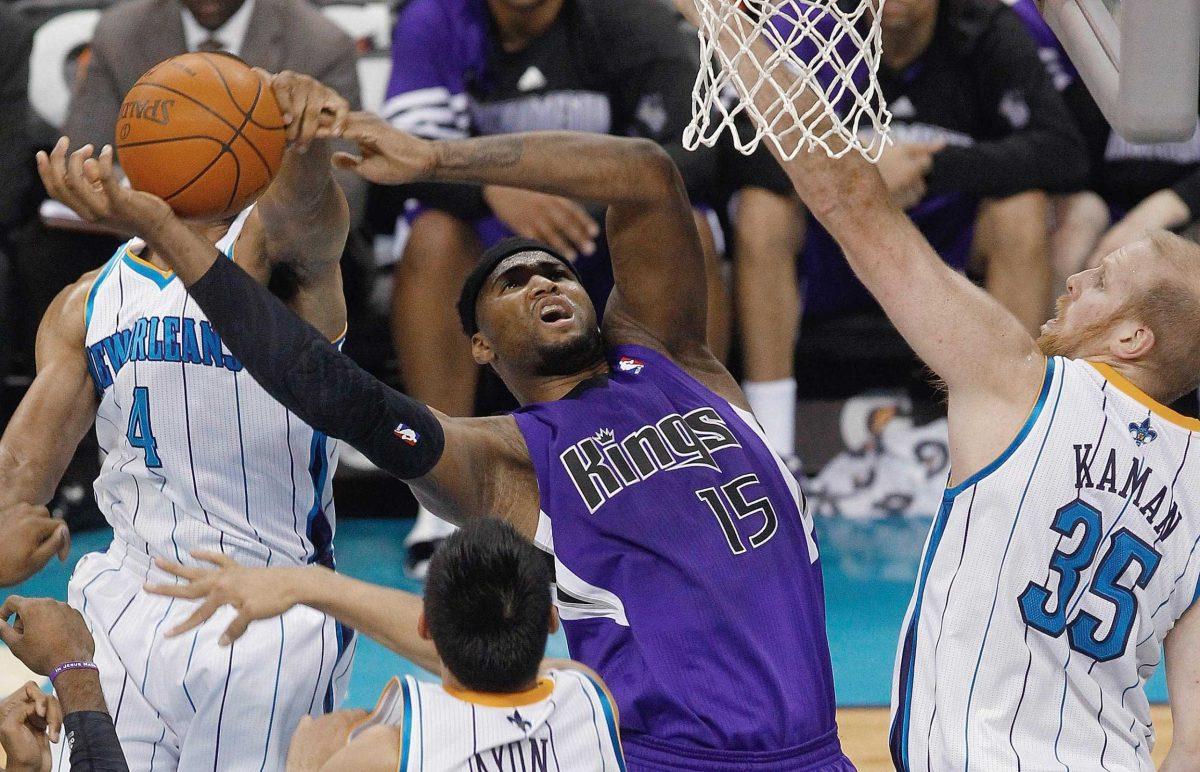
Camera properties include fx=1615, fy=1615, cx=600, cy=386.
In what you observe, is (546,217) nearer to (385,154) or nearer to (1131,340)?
(385,154)

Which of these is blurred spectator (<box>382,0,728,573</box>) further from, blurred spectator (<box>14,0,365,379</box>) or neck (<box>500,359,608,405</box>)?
neck (<box>500,359,608,405</box>)

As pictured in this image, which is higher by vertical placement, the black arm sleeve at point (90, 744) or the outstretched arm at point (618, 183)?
the outstretched arm at point (618, 183)

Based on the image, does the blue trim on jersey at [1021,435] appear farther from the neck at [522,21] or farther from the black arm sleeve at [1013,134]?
the neck at [522,21]

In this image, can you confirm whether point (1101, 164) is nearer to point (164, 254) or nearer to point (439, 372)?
point (439, 372)

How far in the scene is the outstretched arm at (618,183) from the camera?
10.7 ft

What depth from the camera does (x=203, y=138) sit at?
321cm

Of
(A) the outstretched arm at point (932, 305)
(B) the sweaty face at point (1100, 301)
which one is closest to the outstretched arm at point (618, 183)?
(A) the outstretched arm at point (932, 305)

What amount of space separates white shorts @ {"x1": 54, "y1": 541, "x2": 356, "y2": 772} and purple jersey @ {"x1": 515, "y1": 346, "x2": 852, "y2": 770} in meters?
0.68

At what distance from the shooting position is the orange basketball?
10.5ft

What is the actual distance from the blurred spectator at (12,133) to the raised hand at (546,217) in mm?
2098

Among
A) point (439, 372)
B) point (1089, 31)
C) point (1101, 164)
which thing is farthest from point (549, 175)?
point (1101, 164)

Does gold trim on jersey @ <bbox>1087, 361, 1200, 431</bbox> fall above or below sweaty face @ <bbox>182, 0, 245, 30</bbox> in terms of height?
above

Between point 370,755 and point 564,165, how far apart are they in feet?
4.75

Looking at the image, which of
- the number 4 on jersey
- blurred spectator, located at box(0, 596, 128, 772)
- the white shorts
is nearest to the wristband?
blurred spectator, located at box(0, 596, 128, 772)
